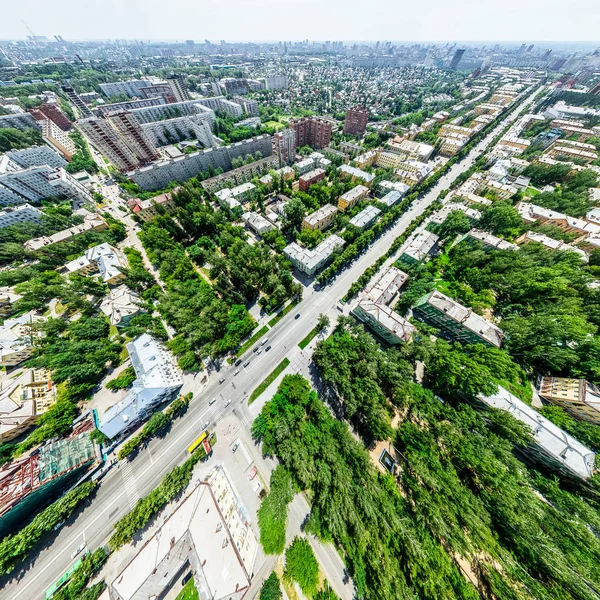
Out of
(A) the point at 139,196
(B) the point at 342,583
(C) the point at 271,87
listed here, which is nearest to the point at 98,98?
(C) the point at 271,87

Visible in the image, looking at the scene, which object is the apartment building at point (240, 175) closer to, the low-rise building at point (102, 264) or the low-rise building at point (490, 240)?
the low-rise building at point (102, 264)

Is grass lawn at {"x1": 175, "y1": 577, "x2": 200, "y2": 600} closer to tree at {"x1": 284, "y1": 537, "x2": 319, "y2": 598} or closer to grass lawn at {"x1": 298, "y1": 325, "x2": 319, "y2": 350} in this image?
tree at {"x1": 284, "y1": 537, "x2": 319, "y2": 598}

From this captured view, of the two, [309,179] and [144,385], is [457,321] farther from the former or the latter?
[309,179]

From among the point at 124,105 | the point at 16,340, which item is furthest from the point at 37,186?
the point at 124,105

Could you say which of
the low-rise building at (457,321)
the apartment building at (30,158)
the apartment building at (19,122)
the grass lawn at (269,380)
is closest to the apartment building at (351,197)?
the low-rise building at (457,321)

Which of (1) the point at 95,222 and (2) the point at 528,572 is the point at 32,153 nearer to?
(1) the point at 95,222
